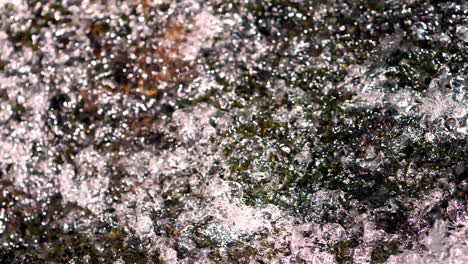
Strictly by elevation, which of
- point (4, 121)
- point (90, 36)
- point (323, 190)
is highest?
point (90, 36)

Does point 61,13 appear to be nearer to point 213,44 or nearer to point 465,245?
point 213,44

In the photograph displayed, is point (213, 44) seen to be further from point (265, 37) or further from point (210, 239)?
point (210, 239)

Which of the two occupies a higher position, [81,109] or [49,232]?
[81,109]

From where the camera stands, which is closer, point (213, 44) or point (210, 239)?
point (213, 44)

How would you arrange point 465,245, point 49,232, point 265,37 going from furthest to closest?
point 465,245
point 49,232
point 265,37

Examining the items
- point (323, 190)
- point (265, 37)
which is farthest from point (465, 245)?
point (265, 37)

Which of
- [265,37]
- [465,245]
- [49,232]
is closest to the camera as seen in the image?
[265,37]
